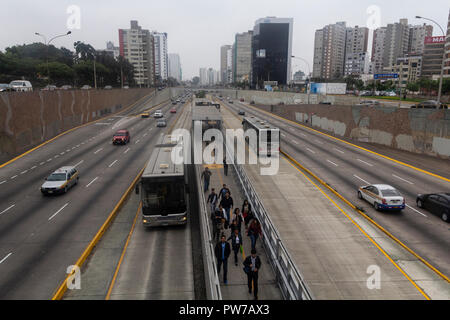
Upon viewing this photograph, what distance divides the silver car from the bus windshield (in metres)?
9.80

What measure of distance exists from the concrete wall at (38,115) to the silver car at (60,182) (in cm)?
1335

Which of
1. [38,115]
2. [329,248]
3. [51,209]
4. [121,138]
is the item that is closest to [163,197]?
[329,248]

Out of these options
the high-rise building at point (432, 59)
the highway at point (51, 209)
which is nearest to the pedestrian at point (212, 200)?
the highway at point (51, 209)

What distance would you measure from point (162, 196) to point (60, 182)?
1091 centimetres

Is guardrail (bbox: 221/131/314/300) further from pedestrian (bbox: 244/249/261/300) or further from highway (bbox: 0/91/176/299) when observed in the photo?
highway (bbox: 0/91/176/299)

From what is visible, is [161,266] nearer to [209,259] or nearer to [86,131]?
[209,259]

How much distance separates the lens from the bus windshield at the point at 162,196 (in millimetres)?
16719

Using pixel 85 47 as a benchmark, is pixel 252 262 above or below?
below

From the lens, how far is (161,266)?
13.9 metres

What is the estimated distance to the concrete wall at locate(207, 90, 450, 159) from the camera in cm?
3106

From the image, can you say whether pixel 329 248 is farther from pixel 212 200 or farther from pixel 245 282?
pixel 212 200

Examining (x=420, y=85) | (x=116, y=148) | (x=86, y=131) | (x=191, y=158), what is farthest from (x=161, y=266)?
(x=420, y=85)

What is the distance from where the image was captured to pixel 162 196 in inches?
662

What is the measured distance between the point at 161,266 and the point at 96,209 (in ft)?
28.9
